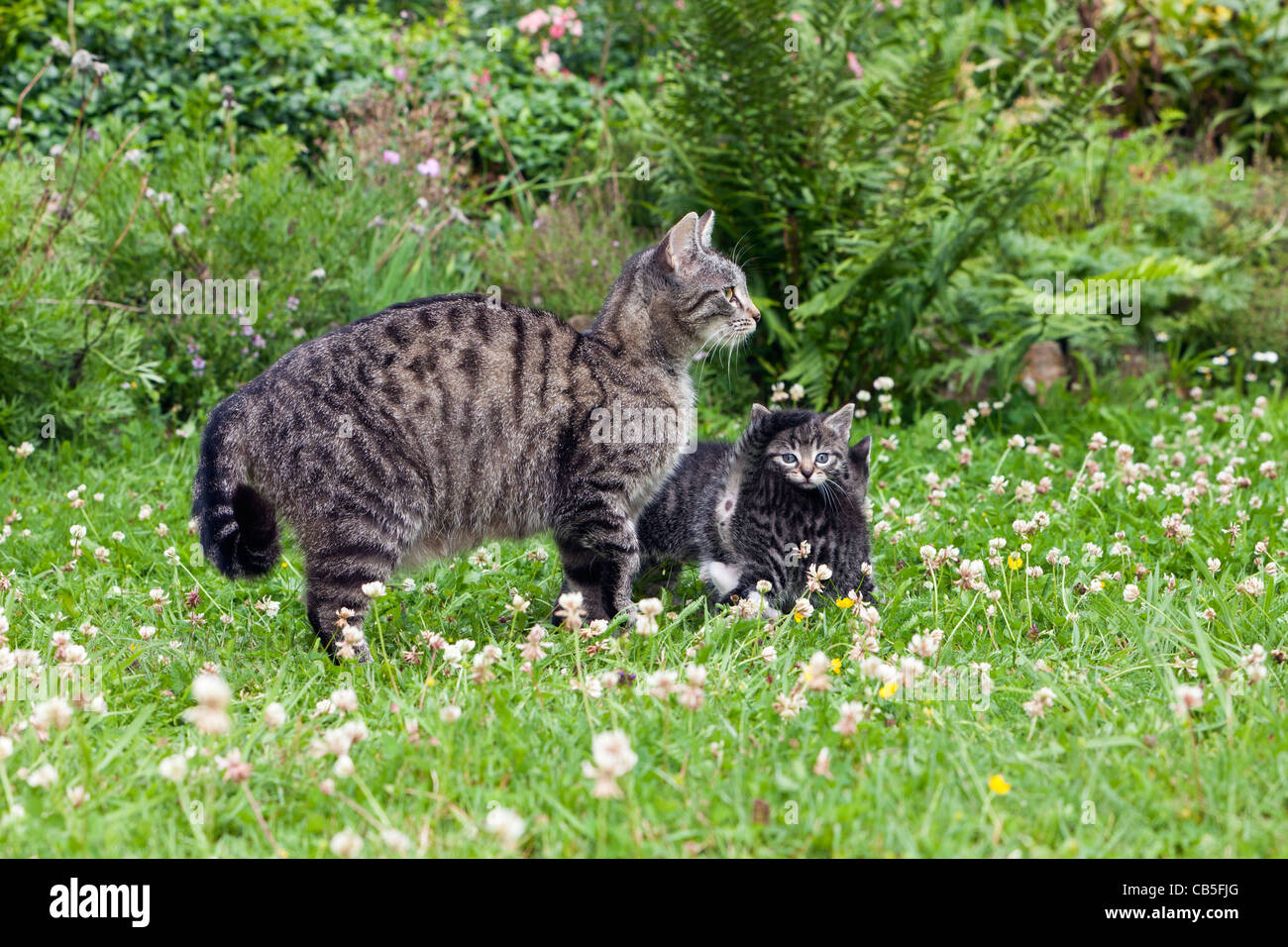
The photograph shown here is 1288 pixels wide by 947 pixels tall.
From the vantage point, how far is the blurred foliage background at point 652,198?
6.85 metres

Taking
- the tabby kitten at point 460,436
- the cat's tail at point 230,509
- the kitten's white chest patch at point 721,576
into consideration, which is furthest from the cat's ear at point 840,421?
the cat's tail at point 230,509

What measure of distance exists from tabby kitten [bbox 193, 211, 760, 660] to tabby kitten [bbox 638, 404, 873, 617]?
0.36m

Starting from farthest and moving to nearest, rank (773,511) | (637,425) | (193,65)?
1. (193,65)
2. (773,511)
3. (637,425)

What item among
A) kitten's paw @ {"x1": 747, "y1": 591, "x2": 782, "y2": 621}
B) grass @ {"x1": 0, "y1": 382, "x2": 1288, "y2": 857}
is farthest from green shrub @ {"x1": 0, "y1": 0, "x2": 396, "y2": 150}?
kitten's paw @ {"x1": 747, "y1": 591, "x2": 782, "y2": 621}

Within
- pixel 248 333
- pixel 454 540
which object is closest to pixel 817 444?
pixel 454 540

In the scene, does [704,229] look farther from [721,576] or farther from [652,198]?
[652,198]

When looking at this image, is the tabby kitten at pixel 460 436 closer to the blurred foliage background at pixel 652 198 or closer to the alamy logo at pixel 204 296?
the blurred foliage background at pixel 652 198

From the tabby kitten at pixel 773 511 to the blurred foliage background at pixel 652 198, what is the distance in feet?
7.07

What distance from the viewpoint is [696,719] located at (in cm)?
308

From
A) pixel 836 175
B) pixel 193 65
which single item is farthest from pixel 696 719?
pixel 193 65

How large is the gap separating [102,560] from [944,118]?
210 inches

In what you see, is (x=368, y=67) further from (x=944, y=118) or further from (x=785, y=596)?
(x=785, y=596)

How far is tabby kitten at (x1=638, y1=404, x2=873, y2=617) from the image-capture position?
4.63 meters
